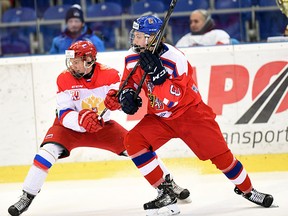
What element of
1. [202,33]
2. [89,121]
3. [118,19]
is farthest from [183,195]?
[118,19]

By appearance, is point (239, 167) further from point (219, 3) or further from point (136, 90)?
point (219, 3)

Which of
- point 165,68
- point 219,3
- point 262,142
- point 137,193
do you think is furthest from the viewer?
point 219,3

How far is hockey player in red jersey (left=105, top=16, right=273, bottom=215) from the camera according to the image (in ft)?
15.8

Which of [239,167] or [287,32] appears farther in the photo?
[287,32]

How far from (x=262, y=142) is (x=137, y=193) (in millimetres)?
1211

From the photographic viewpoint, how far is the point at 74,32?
7078 mm

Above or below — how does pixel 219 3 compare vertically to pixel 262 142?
above

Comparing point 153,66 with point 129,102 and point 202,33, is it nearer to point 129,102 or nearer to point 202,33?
point 129,102

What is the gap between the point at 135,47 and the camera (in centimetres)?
488

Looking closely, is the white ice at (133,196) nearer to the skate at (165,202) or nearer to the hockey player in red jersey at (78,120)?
the skate at (165,202)

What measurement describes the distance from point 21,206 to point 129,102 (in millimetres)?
1015

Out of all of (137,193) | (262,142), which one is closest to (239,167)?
(137,193)

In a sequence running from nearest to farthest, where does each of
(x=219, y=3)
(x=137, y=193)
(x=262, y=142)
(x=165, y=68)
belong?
1. (x=165, y=68)
2. (x=137, y=193)
3. (x=262, y=142)
4. (x=219, y=3)

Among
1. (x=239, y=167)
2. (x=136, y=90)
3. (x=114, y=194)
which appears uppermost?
(x=136, y=90)
